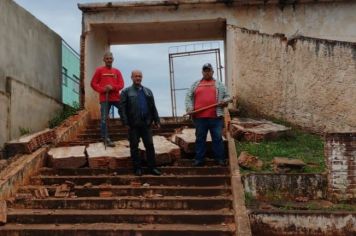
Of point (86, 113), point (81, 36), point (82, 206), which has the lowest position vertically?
point (82, 206)

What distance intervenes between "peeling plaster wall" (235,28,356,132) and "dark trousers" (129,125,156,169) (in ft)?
15.1

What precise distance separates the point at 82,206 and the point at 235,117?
5569 millimetres

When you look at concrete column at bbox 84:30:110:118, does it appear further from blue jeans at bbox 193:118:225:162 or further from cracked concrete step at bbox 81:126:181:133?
blue jeans at bbox 193:118:225:162

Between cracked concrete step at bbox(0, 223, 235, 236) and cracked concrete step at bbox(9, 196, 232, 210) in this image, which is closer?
cracked concrete step at bbox(0, 223, 235, 236)

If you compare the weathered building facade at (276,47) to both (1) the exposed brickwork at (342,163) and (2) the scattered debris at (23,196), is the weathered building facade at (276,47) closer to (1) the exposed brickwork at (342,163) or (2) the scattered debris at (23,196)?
(1) the exposed brickwork at (342,163)

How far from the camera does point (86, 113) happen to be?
488 inches

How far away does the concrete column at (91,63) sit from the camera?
42.7 ft

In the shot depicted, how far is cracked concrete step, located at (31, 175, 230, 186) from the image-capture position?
7.98 meters

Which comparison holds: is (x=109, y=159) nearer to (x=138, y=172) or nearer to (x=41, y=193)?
(x=138, y=172)

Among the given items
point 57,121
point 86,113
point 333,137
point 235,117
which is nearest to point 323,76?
point 235,117

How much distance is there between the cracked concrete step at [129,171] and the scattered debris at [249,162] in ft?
0.91

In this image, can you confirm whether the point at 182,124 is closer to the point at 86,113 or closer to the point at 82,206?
the point at 86,113

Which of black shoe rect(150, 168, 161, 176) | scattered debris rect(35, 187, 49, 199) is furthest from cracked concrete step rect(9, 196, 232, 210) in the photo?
black shoe rect(150, 168, 161, 176)

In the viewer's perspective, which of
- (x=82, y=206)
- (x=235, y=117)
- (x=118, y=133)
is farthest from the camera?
(x=235, y=117)
